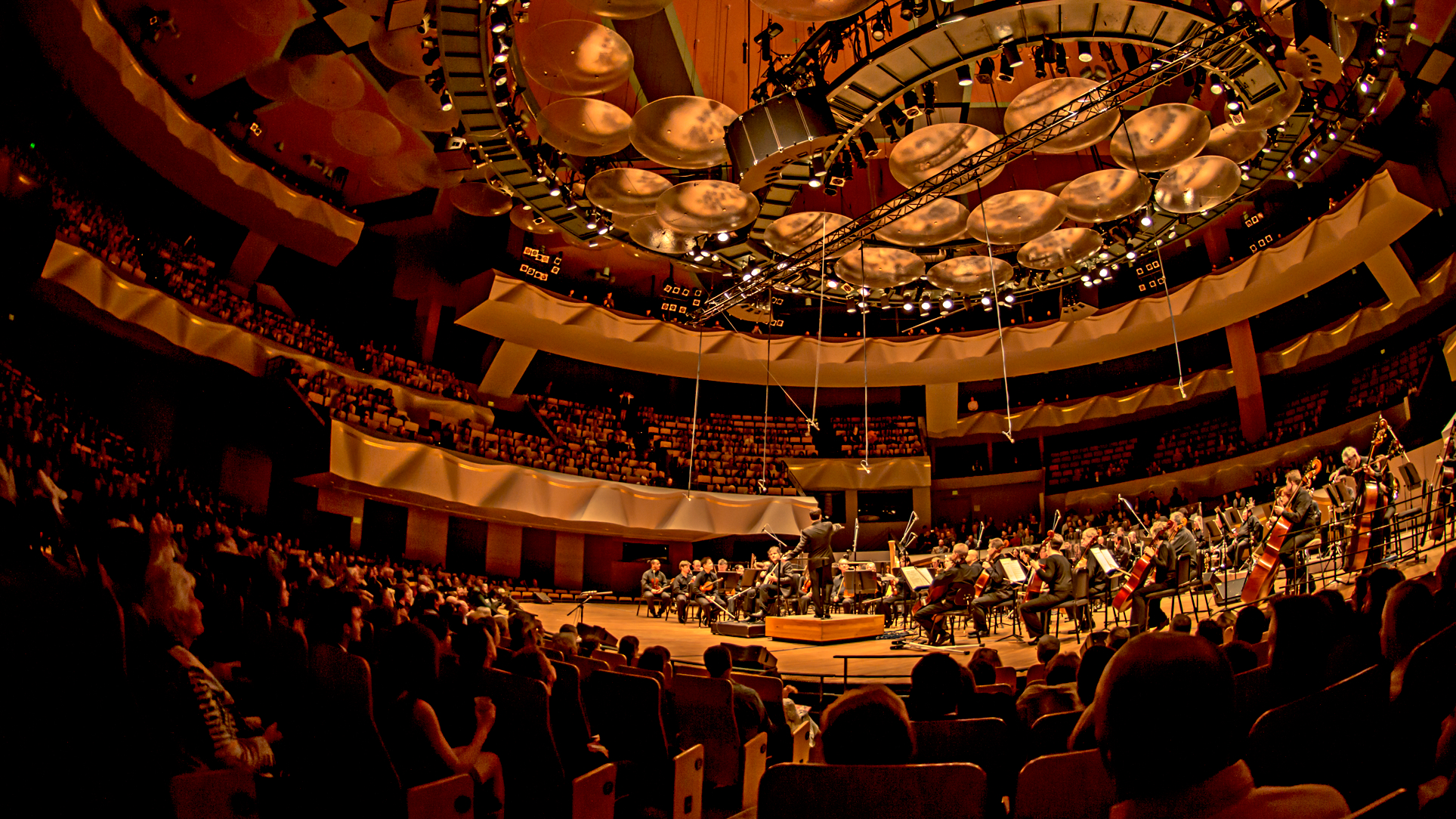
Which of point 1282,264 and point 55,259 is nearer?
point 55,259

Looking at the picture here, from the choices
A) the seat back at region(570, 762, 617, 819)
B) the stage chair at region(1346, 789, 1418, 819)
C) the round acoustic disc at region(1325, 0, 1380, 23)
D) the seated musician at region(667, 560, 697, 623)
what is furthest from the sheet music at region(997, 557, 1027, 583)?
the stage chair at region(1346, 789, 1418, 819)

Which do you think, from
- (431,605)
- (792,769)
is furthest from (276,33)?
(792,769)

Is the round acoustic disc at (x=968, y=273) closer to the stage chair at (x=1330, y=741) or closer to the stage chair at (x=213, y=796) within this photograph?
the stage chair at (x=1330, y=741)

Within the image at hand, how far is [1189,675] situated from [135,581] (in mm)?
3957

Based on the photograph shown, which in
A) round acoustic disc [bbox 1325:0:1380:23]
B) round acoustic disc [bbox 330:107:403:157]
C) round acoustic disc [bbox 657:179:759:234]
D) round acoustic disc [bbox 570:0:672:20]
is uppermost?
round acoustic disc [bbox 330:107:403:157]

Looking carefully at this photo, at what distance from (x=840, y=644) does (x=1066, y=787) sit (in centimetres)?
843

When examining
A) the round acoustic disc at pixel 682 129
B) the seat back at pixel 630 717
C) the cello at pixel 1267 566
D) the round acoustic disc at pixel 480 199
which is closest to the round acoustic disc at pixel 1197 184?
the cello at pixel 1267 566

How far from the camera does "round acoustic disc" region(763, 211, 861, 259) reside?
10039mm

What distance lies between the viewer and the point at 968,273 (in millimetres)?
10648

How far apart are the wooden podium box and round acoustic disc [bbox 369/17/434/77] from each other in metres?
8.15

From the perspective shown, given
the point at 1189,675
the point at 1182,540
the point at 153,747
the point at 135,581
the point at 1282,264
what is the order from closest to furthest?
the point at 1189,675 → the point at 153,747 → the point at 135,581 → the point at 1182,540 → the point at 1282,264

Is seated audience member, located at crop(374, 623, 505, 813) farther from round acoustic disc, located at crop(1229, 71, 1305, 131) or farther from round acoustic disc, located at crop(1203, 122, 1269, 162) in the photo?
round acoustic disc, located at crop(1203, 122, 1269, 162)

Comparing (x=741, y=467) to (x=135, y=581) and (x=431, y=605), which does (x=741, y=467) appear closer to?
(x=431, y=605)

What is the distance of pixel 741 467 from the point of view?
22.3 meters
